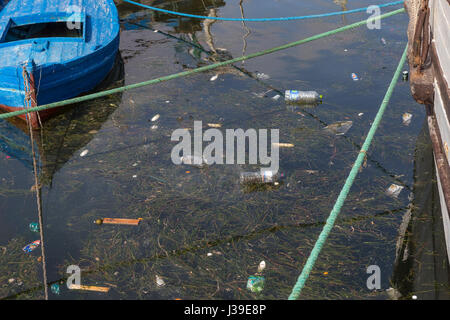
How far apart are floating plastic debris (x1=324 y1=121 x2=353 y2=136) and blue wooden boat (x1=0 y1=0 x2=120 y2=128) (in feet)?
14.2

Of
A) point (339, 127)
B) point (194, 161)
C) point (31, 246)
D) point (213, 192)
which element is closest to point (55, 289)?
point (31, 246)

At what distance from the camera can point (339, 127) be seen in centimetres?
709

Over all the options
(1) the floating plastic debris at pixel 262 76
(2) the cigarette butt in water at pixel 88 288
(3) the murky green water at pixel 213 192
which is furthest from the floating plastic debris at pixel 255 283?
(1) the floating plastic debris at pixel 262 76

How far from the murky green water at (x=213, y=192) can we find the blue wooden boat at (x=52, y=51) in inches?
20.0

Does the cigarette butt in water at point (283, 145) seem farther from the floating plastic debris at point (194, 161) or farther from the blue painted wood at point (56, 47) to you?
the blue painted wood at point (56, 47)

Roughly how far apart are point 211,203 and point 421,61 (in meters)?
2.99

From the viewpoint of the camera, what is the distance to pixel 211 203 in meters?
5.66

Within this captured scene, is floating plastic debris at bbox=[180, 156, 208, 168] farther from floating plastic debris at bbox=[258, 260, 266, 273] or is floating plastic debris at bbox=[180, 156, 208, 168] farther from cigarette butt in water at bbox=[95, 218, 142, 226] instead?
floating plastic debris at bbox=[258, 260, 266, 273]

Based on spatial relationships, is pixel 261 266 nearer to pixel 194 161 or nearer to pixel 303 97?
pixel 194 161

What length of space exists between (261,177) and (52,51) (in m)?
4.56

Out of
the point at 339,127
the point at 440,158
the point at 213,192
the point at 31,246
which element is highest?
the point at 440,158
